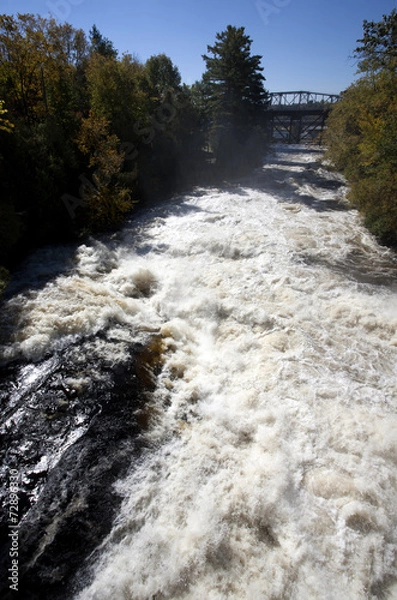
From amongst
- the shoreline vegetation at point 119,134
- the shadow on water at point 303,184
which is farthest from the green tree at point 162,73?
the shadow on water at point 303,184

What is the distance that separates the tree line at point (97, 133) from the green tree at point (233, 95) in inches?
3.3

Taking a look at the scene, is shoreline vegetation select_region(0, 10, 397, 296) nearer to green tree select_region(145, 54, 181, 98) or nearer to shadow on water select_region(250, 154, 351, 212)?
shadow on water select_region(250, 154, 351, 212)

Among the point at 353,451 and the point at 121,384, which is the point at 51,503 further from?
the point at 353,451

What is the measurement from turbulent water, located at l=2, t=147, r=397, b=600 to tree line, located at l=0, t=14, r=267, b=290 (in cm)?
343

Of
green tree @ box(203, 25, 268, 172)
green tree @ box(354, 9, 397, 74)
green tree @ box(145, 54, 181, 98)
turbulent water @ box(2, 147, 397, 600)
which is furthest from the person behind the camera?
green tree @ box(145, 54, 181, 98)

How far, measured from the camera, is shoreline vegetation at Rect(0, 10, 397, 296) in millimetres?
11719

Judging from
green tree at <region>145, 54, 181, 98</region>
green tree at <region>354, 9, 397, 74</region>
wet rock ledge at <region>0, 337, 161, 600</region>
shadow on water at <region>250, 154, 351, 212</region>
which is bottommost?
wet rock ledge at <region>0, 337, 161, 600</region>

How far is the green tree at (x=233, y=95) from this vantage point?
955 inches

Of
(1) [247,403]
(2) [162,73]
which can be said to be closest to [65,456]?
(1) [247,403]

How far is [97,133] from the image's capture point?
15391 millimetres

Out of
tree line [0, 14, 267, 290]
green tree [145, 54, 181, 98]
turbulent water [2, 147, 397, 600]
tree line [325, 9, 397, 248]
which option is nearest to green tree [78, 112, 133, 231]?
tree line [0, 14, 267, 290]

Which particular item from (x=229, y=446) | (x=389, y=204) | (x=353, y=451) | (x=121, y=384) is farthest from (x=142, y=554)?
(x=389, y=204)

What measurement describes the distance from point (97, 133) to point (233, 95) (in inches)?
619

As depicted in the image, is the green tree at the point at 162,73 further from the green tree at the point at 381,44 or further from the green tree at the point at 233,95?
the green tree at the point at 381,44
